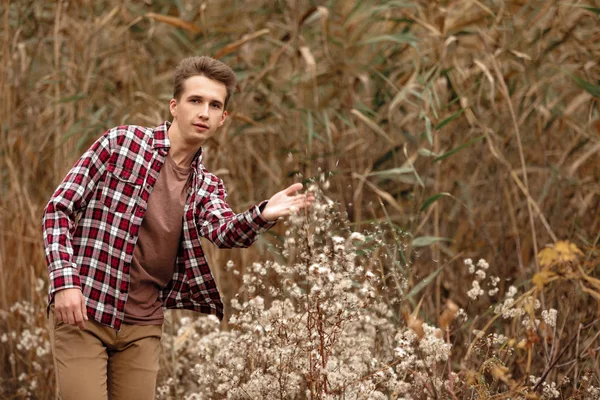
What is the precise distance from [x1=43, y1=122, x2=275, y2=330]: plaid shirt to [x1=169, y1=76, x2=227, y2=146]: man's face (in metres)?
0.09

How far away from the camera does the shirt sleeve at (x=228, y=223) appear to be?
2.49 metres

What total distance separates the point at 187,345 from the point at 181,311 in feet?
1.24

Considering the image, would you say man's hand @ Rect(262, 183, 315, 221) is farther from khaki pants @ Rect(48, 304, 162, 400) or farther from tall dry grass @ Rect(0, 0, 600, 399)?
tall dry grass @ Rect(0, 0, 600, 399)

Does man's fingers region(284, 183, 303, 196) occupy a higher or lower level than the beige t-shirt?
higher

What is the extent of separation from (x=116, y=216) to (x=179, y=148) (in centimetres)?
29

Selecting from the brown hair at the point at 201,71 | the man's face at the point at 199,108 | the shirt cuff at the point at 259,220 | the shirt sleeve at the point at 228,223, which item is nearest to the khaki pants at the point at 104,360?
the shirt sleeve at the point at 228,223

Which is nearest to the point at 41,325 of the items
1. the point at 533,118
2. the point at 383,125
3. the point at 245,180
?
the point at 245,180

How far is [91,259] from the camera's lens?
8.29 ft

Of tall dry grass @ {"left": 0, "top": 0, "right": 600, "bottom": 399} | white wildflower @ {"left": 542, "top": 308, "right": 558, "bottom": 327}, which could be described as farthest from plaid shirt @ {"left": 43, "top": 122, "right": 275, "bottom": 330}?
tall dry grass @ {"left": 0, "top": 0, "right": 600, "bottom": 399}

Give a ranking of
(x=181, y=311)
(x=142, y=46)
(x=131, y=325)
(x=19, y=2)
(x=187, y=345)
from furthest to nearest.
Answer: (x=142, y=46) → (x=19, y=2) → (x=181, y=311) → (x=187, y=345) → (x=131, y=325)

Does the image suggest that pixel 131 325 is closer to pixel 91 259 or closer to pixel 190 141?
pixel 91 259

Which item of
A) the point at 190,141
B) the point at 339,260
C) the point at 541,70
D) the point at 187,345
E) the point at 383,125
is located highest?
the point at 541,70

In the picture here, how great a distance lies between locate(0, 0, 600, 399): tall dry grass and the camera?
385cm

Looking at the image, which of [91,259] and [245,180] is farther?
[245,180]
